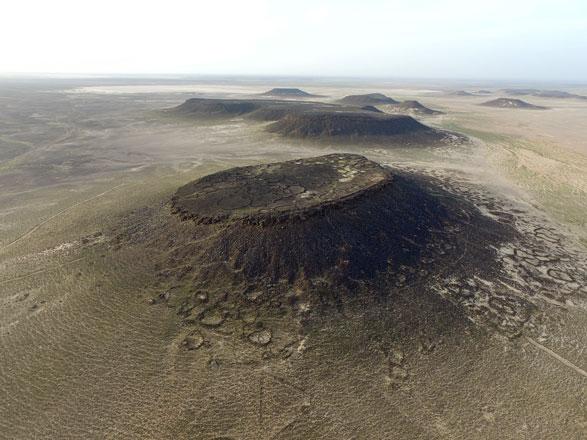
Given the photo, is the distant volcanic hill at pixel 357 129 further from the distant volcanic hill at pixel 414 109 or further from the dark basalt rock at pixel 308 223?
the distant volcanic hill at pixel 414 109

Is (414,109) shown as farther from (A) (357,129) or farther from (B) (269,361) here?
(B) (269,361)

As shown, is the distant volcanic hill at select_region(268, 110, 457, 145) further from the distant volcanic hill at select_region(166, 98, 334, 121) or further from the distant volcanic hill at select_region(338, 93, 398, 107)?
the distant volcanic hill at select_region(338, 93, 398, 107)

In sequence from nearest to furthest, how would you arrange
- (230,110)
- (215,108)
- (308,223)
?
(308,223)
(215,108)
(230,110)

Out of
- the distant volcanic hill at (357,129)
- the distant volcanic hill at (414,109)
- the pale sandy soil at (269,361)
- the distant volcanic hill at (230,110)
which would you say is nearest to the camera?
the pale sandy soil at (269,361)

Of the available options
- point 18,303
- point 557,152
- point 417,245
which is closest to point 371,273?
point 417,245

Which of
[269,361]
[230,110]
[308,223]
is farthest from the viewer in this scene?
[230,110]

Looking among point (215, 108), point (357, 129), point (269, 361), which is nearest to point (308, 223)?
point (269, 361)

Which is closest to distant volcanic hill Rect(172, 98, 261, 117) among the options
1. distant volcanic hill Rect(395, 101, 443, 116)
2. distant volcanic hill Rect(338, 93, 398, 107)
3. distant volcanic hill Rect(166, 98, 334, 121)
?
distant volcanic hill Rect(166, 98, 334, 121)

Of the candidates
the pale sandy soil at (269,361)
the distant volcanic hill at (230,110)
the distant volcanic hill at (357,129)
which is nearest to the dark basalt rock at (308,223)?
A: the pale sandy soil at (269,361)

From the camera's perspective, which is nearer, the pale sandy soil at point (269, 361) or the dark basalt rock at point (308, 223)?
the pale sandy soil at point (269, 361)

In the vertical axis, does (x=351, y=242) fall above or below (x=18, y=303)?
above

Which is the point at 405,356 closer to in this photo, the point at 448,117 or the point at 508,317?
the point at 508,317
